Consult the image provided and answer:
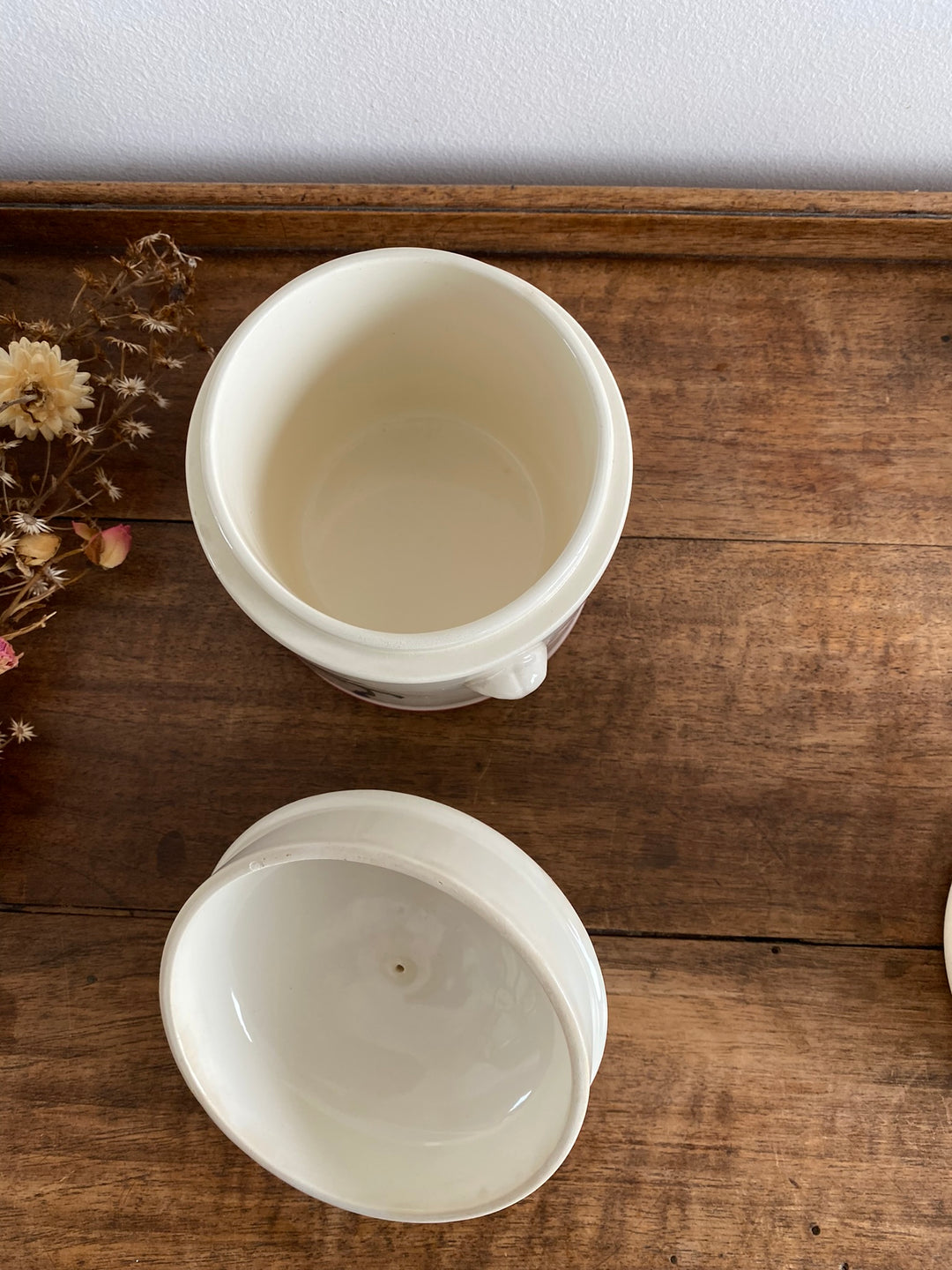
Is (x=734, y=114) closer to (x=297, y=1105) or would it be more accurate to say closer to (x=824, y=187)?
(x=824, y=187)

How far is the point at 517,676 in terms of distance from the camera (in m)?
0.36

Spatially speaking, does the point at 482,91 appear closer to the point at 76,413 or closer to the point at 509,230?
the point at 509,230

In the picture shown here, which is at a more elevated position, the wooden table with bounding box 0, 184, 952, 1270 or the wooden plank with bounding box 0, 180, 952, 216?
the wooden plank with bounding box 0, 180, 952, 216

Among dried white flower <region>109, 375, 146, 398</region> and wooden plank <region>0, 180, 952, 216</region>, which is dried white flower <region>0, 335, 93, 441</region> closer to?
dried white flower <region>109, 375, 146, 398</region>

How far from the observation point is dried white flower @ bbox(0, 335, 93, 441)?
1.33 feet

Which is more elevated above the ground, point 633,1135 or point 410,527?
point 410,527

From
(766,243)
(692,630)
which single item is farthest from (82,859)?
(766,243)

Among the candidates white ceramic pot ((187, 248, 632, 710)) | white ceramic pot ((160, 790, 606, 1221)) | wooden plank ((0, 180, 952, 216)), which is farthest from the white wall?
white ceramic pot ((160, 790, 606, 1221))

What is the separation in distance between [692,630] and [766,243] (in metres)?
0.23

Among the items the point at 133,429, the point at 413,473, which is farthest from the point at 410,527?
the point at 133,429

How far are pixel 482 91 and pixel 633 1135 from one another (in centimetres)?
55

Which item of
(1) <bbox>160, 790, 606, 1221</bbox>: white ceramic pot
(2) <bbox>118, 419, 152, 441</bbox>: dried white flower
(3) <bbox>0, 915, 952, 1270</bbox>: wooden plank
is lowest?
(3) <bbox>0, 915, 952, 1270</bbox>: wooden plank

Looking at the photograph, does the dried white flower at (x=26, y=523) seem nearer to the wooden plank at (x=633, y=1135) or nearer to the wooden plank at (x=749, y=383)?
the wooden plank at (x=749, y=383)

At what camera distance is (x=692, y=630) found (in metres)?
0.47
